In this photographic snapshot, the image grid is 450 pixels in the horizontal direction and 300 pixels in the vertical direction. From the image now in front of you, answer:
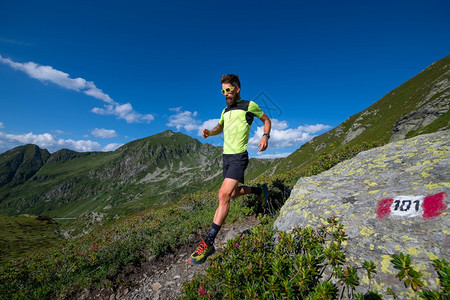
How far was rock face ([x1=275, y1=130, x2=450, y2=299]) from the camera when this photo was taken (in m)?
→ 2.67

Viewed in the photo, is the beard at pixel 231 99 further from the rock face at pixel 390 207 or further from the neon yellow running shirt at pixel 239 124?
the rock face at pixel 390 207

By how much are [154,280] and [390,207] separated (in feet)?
19.7

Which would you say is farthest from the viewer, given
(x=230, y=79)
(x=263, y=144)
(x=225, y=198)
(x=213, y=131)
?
(x=213, y=131)

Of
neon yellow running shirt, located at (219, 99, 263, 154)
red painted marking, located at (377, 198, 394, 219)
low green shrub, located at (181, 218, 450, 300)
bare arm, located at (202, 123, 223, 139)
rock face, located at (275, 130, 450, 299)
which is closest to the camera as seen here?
low green shrub, located at (181, 218, 450, 300)

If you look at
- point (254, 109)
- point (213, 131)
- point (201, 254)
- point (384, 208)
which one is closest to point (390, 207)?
point (384, 208)

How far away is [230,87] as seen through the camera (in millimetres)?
5590

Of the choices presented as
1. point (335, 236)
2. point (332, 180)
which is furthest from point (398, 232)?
point (332, 180)

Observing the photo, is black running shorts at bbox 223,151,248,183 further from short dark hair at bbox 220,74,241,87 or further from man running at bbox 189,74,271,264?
short dark hair at bbox 220,74,241,87

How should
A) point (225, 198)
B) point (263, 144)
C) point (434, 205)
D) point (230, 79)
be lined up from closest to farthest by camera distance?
1. point (434, 205)
2. point (225, 198)
3. point (263, 144)
4. point (230, 79)

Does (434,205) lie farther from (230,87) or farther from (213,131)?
(213,131)

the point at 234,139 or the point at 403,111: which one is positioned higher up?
the point at 403,111

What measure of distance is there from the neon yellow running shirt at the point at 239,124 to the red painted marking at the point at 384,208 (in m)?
3.10

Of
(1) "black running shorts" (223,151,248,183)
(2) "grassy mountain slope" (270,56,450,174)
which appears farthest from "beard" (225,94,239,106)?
(2) "grassy mountain slope" (270,56,450,174)

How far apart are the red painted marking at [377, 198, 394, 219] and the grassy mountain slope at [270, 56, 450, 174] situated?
77.0 meters
